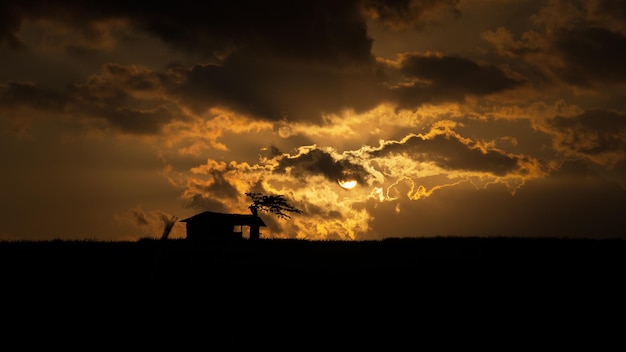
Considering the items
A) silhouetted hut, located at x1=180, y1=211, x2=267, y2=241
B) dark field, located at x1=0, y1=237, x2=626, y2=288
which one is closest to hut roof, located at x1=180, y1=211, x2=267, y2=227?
silhouetted hut, located at x1=180, y1=211, x2=267, y2=241

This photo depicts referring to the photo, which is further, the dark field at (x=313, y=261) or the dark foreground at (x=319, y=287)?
the dark field at (x=313, y=261)

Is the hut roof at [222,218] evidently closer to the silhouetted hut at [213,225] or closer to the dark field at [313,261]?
the silhouetted hut at [213,225]

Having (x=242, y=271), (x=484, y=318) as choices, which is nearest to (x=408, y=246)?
(x=242, y=271)

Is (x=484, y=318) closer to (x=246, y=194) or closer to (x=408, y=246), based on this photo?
(x=408, y=246)

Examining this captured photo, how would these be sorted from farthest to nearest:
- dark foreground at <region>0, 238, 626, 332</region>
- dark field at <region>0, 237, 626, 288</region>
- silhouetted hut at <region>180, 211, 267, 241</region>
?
silhouetted hut at <region>180, 211, 267, 241</region>
dark field at <region>0, 237, 626, 288</region>
dark foreground at <region>0, 238, 626, 332</region>

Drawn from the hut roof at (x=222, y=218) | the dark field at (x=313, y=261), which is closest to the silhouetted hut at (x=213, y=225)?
the hut roof at (x=222, y=218)

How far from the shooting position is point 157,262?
9523mm

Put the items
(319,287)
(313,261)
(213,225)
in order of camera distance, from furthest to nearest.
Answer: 1. (213,225)
2. (313,261)
3. (319,287)

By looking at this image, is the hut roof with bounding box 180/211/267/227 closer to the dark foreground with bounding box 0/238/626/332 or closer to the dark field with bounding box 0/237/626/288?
the dark field with bounding box 0/237/626/288

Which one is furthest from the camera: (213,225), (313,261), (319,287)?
(213,225)

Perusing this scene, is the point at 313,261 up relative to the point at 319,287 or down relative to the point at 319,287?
up

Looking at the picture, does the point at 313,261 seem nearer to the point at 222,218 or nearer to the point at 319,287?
the point at 319,287

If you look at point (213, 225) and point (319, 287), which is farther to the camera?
point (213, 225)

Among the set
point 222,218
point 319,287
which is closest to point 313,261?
point 319,287
